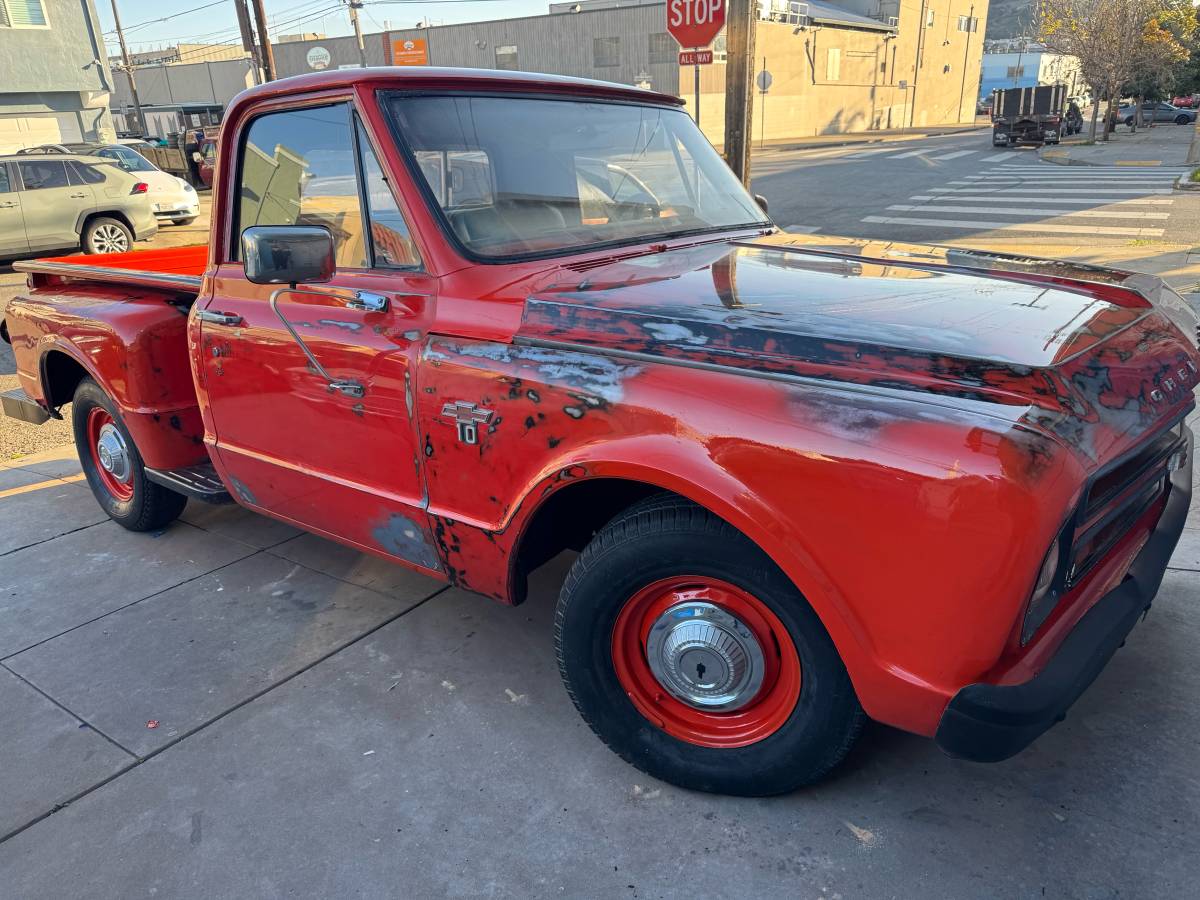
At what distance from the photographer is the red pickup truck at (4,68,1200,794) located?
1.88m

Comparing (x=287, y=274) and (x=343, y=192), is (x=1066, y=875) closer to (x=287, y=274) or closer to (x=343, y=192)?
(x=287, y=274)

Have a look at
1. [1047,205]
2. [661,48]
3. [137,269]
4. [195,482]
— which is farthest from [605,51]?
[195,482]

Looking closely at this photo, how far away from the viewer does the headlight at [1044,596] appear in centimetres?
190

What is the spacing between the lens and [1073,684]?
195 cm

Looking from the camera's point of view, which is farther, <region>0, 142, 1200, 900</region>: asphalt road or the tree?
the tree

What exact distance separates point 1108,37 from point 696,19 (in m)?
30.5

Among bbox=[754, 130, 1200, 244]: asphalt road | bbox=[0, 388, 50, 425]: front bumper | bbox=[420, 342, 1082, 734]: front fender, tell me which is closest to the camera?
bbox=[420, 342, 1082, 734]: front fender

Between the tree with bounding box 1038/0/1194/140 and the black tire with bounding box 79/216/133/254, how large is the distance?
32.0 m

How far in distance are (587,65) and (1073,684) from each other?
4596cm

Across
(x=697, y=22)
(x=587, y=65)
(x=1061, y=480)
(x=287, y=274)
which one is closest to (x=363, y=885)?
(x=287, y=274)

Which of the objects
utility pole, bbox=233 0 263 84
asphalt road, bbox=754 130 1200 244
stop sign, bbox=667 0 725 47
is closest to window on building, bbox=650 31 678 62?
asphalt road, bbox=754 130 1200 244

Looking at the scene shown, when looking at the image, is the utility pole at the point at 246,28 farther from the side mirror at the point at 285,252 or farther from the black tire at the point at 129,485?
the side mirror at the point at 285,252

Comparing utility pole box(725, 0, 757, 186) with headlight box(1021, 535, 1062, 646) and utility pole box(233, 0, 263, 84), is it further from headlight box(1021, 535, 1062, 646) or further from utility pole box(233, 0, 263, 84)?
utility pole box(233, 0, 263, 84)

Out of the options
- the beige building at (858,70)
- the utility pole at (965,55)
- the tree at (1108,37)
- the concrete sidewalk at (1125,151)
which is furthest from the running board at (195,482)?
the utility pole at (965,55)
